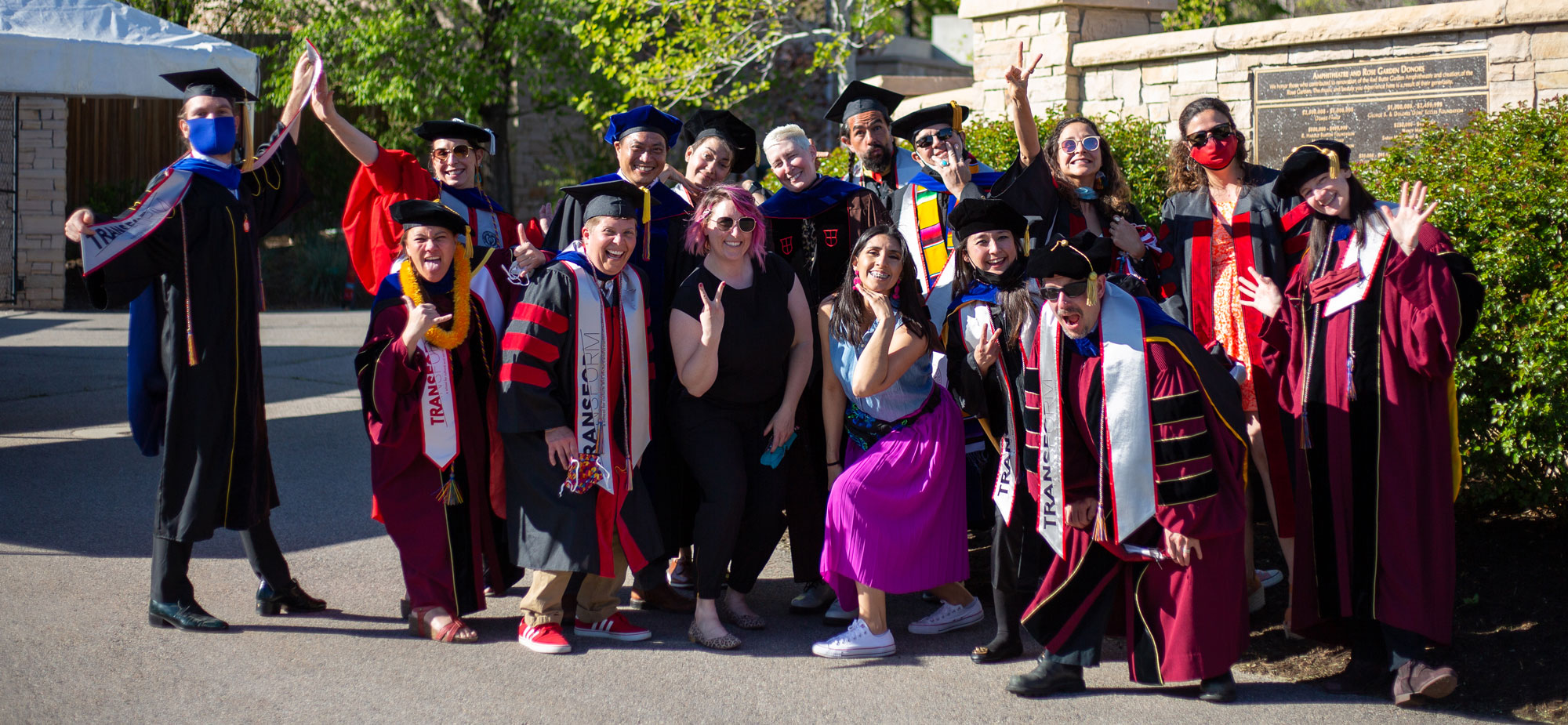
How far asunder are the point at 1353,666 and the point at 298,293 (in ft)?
48.5

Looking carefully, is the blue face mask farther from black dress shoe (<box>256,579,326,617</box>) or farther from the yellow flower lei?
black dress shoe (<box>256,579,326,617</box>)

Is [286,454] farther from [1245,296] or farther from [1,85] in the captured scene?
[1245,296]

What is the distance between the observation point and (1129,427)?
396cm

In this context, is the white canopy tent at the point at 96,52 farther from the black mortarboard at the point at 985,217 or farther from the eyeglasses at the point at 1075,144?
the eyeglasses at the point at 1075,144

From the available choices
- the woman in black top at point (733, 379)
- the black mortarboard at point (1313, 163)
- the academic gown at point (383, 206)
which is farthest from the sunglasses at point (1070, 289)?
the academic gown at point (383, 206)

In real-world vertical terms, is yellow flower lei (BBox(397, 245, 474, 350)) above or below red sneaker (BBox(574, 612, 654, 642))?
above

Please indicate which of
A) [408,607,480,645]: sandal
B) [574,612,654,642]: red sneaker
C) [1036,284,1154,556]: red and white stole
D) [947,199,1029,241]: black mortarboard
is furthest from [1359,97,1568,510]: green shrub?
[408,607,480,645]: sandal

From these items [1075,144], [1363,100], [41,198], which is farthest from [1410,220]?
[41,198]

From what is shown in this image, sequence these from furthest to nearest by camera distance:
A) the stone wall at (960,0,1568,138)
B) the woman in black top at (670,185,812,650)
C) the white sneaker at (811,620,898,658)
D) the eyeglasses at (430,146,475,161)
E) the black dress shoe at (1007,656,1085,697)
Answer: the stone wall at (960,0,1568,138) → the eyeglasses at (430,146,475,161) → the woman in black top at (670,185,812,650) → the white sneaker at (811,620,898,658) → the black dress shoe at (1007,656,1085,697)

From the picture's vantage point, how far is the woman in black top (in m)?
4.66

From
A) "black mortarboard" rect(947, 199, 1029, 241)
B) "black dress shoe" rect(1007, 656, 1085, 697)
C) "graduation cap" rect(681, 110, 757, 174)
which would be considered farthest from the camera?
"graduation cap" rect(681, 110, 757, 174)

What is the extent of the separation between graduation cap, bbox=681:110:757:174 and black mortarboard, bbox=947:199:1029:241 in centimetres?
129

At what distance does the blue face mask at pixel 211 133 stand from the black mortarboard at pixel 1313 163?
375 centimetres

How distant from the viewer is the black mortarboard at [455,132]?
5281 mm
